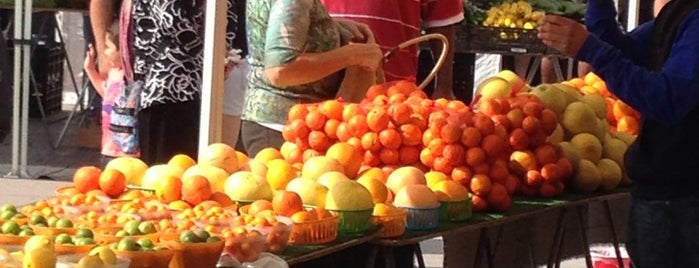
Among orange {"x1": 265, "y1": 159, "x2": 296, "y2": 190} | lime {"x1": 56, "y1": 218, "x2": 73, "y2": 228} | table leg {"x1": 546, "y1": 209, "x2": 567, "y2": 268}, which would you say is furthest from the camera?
table leg {"x1": 546, "y1": 209, "x2": 567, "y2": 268}

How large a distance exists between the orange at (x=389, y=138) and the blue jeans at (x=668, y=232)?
30.2 inches

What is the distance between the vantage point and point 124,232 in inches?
113

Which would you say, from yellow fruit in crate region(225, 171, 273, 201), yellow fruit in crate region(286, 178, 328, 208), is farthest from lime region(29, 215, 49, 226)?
yellow fruit in crate region(286, 178, 328, 208)

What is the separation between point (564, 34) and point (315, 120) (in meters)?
0.88

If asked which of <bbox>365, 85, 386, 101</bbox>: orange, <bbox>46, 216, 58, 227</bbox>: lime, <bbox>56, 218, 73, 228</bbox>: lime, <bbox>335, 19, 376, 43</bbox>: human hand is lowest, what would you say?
<bbox>46, 216, 58, 227</bbox>: lime

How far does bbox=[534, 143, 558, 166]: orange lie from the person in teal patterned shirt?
63cm

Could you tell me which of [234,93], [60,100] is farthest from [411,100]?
[60,100]

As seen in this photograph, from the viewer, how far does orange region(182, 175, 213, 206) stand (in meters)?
3.45

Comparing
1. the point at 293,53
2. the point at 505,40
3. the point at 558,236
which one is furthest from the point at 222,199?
the point at 505,40

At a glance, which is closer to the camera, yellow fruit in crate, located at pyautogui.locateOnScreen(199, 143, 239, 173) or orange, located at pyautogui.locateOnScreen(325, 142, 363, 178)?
yellow fruit in crate, located at pyautogui.locateOnScreen(199, 143, 239, 173)

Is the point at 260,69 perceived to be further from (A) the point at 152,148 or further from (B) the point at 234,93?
(B) the point at 234,93

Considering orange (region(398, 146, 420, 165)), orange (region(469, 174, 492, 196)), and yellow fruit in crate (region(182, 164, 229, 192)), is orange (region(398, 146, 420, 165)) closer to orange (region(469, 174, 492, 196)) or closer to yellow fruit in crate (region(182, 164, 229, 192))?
orange (region(469, 174, 492, 196))

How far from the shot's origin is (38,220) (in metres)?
2.94

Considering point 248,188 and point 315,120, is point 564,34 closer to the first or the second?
point 315,120
